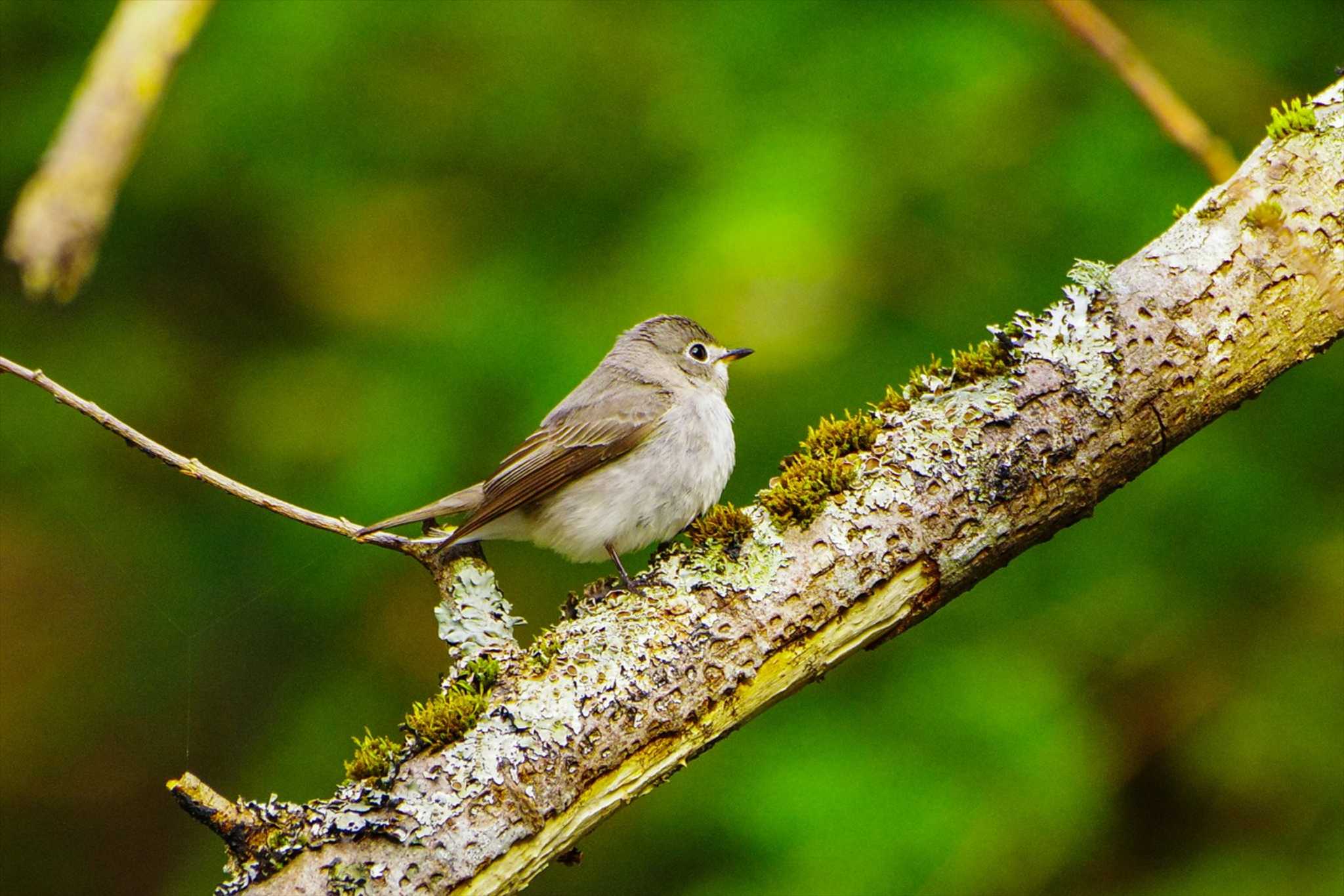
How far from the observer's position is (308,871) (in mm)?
2396

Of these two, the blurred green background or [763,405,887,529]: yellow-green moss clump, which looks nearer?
[763,405,887,529]: yellow-green moss clump

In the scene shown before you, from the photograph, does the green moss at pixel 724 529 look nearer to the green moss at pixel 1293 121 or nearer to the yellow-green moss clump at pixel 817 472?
the yellow-green moss clump at pixel 817 472

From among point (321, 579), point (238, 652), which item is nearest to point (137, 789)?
point (238, 652)

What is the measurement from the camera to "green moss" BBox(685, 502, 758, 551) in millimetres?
2932

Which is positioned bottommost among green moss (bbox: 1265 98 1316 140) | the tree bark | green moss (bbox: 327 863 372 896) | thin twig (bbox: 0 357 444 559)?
green moss (bbox: 327 863 372 896)

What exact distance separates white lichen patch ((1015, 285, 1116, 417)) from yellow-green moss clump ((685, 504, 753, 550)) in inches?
33.4

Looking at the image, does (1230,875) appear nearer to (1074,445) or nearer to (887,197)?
(1074,445)

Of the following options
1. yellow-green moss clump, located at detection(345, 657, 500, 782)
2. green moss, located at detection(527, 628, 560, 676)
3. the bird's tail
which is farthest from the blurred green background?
yellow-green moss clump, located at detection(345, 657, 500, 782)

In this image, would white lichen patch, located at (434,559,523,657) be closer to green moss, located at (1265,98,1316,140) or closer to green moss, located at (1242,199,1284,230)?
green moss, located at (1242,199,1284,230)

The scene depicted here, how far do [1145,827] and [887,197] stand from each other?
2681mm

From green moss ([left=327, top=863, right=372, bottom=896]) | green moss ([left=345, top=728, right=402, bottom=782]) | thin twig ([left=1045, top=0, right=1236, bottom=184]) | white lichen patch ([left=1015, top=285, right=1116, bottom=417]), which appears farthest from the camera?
white lichen patch ([left=1015, top=285, right=1116, bottom=417])

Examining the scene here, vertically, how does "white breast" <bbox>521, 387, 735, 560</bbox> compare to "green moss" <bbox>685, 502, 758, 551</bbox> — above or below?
above

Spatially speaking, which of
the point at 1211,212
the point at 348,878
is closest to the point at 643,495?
the point at 348,878

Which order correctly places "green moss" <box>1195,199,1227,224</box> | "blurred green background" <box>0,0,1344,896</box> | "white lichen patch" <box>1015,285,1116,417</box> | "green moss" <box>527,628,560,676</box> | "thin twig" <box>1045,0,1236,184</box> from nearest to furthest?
"thin twig" <box>1045,0,1236,184</box>, "green moss" <box>527,628,560,676</box>, "white lichen patch" <box>1015,285,1116,417</box>, "green moss" <box>1195,199,1227,224</box>, "blurred green background" <box>0,0,1344,896</box>
